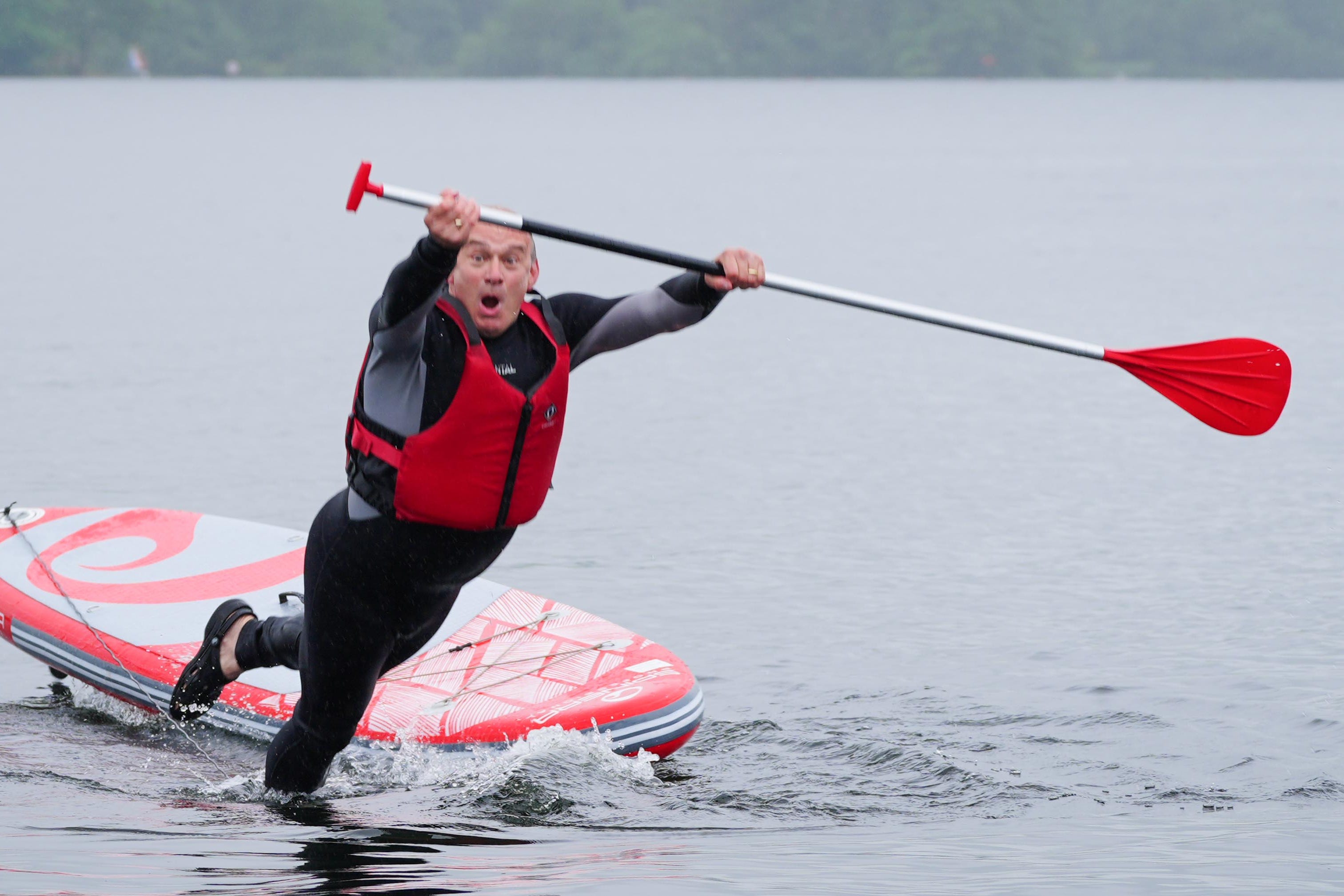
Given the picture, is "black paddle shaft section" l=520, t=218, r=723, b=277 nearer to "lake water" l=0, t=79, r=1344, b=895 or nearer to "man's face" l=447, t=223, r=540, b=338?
"man's face" l=447, t=223, r=540, b=338

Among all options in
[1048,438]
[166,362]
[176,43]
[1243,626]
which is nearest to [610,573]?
[1243,626]

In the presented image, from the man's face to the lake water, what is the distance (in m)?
1.26

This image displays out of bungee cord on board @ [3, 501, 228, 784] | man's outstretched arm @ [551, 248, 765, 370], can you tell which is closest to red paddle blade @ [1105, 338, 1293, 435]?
man's outstretched arm @ [551, 248, 765, 370]

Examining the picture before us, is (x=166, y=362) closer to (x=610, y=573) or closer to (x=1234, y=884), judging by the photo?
(x=610, y=573)

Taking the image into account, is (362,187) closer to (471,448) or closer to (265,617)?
(471,448)

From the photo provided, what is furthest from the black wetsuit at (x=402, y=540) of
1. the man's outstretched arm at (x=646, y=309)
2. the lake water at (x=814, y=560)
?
the lake water at (x=814, y=560)

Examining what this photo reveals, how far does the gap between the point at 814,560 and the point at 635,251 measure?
4353mm

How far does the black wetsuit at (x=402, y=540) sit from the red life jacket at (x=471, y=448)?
0.09 ft

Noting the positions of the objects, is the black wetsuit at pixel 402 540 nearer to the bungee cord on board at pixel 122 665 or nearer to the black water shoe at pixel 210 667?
the black water shoe at pixel 210 667

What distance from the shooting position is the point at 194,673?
5.23 meters

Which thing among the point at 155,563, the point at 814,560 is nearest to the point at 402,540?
the point at 155,563

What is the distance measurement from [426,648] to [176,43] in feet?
276

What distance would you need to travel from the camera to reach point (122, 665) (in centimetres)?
590

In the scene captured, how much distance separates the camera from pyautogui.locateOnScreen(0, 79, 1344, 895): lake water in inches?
178
